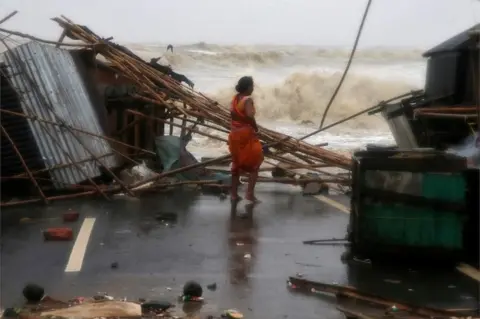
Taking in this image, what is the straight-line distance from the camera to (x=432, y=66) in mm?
13859

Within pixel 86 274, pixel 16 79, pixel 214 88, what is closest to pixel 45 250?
pixel 86 274

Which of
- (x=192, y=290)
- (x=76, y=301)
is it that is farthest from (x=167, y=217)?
(x=76, y=301)

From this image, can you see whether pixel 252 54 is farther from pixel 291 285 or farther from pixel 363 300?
pixel 363 300

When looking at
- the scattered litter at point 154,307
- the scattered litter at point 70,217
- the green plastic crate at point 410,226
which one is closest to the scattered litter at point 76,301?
the scattered litter at point 154,307

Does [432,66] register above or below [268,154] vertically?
above

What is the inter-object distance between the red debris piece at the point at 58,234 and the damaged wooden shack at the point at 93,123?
2.32 m

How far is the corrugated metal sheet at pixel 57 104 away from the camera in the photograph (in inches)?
463

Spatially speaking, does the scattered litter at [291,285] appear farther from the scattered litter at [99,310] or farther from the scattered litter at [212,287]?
the scattered litter at [99,310]

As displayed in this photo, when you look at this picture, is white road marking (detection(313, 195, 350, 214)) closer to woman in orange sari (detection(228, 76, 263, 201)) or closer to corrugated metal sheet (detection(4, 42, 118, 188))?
woman in orange sari (detection(228, 76, 263, 201))

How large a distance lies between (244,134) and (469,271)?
15.1 feet

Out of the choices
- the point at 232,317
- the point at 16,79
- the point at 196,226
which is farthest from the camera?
the point at 16,79

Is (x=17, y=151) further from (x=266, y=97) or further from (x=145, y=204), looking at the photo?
(x=266, y=97)

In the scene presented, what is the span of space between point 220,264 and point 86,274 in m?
1.30

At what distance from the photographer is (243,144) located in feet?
36.7
